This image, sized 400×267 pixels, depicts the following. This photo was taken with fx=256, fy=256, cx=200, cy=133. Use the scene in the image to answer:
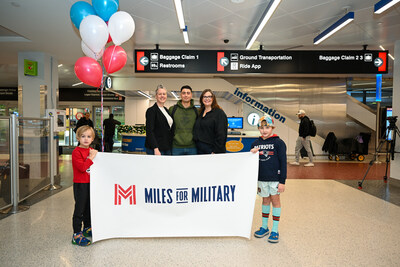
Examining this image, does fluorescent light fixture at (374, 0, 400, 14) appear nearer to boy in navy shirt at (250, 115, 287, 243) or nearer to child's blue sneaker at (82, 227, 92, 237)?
boy in navy shirt at (250, 115, 287, 243)

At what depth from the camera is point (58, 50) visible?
5.74 meters

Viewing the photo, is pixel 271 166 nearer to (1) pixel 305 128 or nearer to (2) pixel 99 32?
(2) pixel 99 32

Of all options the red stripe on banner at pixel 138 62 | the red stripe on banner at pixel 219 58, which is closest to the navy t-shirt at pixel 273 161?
the red stripe on banner at pixel 219 58

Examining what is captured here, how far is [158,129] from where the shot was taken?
3078 mm

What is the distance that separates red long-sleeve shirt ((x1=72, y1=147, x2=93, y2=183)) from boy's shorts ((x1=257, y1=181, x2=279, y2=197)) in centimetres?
174

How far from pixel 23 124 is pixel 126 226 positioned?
2733 mm

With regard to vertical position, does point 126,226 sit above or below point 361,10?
below

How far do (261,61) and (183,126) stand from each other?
10.5ft

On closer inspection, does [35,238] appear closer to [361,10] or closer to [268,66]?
[268,66]

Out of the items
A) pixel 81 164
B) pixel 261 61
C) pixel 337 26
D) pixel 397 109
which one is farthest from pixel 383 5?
pixel 81 164

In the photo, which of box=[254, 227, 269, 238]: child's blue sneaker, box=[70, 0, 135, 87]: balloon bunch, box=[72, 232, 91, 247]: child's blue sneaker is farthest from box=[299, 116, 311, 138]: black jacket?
box=[72, 232, 91, 247]: child's blue sneaker

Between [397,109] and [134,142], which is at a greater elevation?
[397,109]

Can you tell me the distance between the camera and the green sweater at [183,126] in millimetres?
3037

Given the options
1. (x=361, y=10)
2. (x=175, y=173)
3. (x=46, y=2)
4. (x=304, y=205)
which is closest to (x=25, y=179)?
(x=46, y=2)
